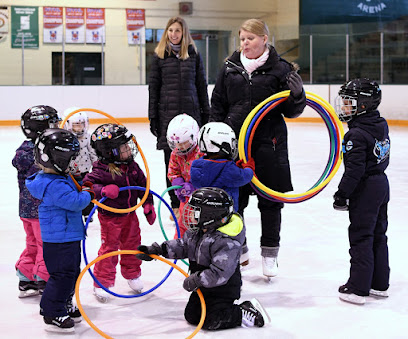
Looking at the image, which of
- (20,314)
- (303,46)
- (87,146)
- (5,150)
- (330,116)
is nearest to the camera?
(20,314)

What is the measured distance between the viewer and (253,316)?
354 centimetres

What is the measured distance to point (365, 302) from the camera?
155 inches

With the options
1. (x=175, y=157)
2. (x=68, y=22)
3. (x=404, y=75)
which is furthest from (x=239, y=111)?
(x=68, y=22)

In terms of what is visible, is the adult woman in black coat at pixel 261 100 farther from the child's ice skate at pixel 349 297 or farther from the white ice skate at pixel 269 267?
the child's ice skate at pixel 349 297

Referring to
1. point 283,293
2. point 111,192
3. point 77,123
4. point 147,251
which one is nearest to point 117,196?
point 111,192

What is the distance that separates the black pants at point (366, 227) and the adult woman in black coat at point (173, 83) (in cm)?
234

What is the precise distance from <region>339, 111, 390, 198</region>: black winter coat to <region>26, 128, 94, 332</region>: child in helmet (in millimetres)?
1335

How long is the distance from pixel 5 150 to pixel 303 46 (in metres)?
8.74

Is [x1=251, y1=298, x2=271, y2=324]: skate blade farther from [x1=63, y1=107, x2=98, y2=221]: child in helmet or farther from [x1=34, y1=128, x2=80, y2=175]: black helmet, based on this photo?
[x1=63, y1=107, x2=98, y2=221]: child in helmet

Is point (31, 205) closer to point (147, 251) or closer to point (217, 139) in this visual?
point (147, 251)

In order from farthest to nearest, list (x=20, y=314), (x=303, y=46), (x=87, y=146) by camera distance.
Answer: (x=303, y=46)
(x=87, y=146)
(x=20, y=314)

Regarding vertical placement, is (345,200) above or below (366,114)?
below

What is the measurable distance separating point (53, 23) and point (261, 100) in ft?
48.4

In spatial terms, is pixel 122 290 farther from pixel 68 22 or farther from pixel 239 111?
pixel 68 22
